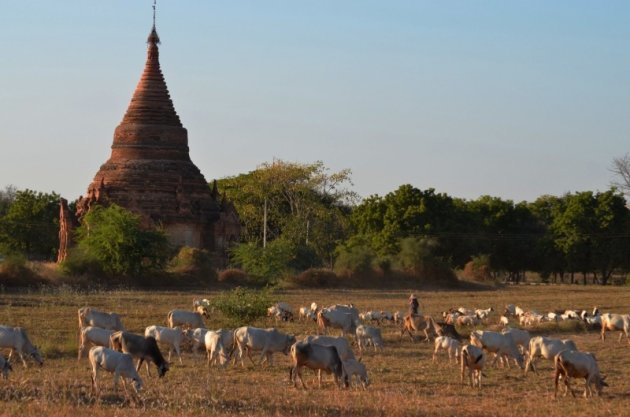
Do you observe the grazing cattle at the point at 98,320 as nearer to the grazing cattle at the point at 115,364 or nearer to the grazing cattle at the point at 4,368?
the grazing cattle at the point at 4,368

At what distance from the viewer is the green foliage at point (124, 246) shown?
40.2 m

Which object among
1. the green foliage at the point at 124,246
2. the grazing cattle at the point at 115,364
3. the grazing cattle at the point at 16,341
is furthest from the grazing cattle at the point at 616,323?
the green foliage at the point at 124,246

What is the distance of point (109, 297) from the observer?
106ft

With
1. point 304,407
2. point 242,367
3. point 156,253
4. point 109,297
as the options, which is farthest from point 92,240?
point 304,407

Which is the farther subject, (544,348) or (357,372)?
(544,348)

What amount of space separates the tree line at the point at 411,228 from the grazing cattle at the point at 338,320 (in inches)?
926

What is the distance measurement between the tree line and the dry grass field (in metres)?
25.3

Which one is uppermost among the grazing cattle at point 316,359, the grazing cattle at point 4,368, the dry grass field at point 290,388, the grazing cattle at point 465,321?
the grazing cattle at point 465,321

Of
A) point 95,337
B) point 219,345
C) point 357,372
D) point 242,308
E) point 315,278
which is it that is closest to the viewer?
point 357,372

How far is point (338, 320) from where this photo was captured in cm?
2320

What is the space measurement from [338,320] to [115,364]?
9372mm

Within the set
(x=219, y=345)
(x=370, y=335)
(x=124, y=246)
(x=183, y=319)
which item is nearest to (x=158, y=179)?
(x=124, y=246)

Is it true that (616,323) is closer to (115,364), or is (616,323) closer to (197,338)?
(197,338)

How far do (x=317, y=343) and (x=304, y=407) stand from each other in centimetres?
326
